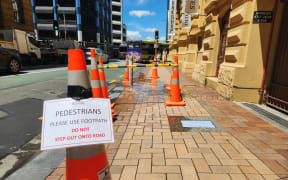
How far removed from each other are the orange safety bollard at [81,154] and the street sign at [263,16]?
14.8ft

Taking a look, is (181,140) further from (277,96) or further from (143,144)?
(277,96)

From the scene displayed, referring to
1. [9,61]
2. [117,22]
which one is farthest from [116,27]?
[9,61]

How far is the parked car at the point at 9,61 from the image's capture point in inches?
306

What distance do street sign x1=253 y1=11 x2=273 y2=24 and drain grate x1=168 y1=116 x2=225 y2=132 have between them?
9.14 feet

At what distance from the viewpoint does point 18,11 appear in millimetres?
20203

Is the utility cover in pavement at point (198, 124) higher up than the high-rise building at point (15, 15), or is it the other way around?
the high-rise building at point (15, 15)

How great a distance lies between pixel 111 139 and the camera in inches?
44.9

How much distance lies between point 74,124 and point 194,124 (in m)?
2.51

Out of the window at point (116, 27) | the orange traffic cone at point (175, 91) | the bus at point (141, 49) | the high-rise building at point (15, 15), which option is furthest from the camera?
the window at point (116, 27)

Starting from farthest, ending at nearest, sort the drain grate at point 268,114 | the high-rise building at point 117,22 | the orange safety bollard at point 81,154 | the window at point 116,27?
the window at point 116,27 < the high-rise building at point 117,22 < the drain grate at point 268,114 < the orange safety bollard at point 81,154

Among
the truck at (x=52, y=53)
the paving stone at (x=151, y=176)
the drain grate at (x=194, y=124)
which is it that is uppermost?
the truck at (x=52, y=53)

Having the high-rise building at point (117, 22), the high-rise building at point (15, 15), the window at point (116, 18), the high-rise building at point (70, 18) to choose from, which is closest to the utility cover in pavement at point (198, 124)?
the high-rise building at point (15, 15)

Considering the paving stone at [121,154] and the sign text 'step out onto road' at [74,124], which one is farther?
the paving stone at [121,154]

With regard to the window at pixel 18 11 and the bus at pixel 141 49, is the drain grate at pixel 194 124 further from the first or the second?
the window at pixel 18 11
